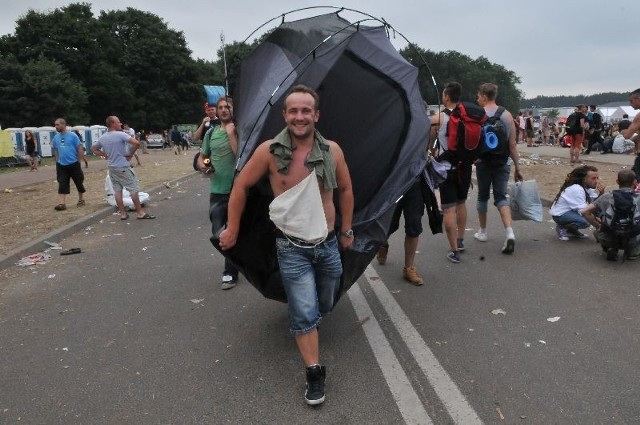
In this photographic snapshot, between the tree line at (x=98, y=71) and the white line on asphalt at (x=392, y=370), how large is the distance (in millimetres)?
39532

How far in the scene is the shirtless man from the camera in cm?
314

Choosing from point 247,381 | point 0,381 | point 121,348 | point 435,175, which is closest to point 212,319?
point 121,348

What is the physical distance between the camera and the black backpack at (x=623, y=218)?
568cm

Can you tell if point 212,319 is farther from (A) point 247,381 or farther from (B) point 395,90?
(B) point 395,90

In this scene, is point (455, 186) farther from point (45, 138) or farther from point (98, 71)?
point (98, 71)

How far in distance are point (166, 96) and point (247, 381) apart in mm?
63162

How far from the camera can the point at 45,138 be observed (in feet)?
105

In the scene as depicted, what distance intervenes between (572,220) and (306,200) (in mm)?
5121

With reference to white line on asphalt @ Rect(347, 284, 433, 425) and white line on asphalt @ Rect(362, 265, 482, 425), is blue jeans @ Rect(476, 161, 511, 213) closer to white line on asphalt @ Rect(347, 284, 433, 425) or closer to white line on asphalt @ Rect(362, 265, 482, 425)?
white line on asphalt @ Rect(362, 265, 482, 425)

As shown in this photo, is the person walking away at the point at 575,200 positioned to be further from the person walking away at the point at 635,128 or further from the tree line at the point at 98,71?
the tree line at the point at 98,71

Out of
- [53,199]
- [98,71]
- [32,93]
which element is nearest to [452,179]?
[53,199]

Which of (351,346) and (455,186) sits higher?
(455,186)

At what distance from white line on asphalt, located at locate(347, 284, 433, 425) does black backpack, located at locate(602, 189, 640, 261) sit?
2.92 metres

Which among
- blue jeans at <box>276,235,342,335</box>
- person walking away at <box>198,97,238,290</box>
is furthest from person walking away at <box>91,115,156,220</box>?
blue jeans at <box>276,235,342,335</box>
